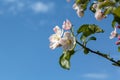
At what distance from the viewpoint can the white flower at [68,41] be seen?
292 centimetres

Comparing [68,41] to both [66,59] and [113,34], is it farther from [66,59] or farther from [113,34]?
[113,34]

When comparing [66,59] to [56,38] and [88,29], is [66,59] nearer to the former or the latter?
[56,38]

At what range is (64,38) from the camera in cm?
296

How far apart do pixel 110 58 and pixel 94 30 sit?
0.27 m

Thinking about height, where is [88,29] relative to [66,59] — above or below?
above

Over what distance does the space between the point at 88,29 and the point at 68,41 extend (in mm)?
277

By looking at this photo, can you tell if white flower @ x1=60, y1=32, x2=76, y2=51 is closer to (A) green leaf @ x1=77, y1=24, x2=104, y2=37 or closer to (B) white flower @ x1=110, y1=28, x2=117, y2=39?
(A) green leaf @ x1=77, y1=24, x2=104, y2=37

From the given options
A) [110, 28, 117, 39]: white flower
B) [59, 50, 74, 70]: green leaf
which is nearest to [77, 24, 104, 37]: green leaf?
[110, 28, 117, 39]: white flower

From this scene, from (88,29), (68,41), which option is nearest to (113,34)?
(88,29)

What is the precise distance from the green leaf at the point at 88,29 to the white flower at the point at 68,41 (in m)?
0.22

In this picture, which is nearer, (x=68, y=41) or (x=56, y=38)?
(x=68, y=41)

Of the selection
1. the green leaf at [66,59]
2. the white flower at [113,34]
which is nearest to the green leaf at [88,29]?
the white flower at [113,34]

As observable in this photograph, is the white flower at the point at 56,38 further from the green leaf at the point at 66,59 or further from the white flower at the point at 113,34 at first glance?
the white flower at the point at 113,34

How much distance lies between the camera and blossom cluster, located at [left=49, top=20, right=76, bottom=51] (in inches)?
115
